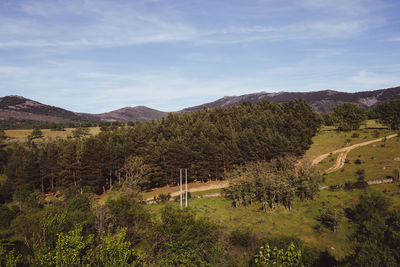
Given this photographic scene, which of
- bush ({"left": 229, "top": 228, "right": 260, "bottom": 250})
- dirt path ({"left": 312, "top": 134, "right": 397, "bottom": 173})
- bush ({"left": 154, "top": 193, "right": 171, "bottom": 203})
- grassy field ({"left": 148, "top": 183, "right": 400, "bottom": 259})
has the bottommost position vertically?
bush ({"left": 154, "top": 193, "right": 171, "bottom": 203})

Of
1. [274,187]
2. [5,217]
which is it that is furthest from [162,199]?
[5,217]

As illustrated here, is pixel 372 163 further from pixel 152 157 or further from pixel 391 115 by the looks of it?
pixel 152 157

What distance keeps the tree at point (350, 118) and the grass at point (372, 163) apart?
24.9m

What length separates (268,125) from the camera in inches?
3531

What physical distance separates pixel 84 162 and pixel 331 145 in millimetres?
86167

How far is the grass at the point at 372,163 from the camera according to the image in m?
60.6

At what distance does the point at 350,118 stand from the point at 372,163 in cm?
4744

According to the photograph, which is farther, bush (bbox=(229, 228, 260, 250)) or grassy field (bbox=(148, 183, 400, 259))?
grassy field (bbox=(148, 183, 400, 259))

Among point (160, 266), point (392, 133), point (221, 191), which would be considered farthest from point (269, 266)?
point (392, 133)

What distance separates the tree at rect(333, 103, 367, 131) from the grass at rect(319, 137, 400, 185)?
2491cm

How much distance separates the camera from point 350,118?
108m

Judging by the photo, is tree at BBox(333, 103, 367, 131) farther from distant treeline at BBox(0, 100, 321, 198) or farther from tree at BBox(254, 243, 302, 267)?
tree at BBox(254, 243, 302, 267)

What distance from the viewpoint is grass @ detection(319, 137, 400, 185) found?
6062cm

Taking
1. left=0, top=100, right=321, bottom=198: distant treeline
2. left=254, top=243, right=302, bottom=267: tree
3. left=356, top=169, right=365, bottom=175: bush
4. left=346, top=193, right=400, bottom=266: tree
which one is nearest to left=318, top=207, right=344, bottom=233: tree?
left=346, top=193, right=400, bottom=266: tree
